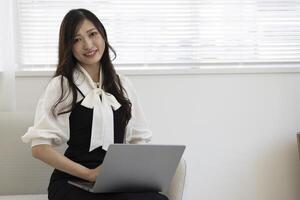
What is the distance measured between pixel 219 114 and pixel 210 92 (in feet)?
0.40

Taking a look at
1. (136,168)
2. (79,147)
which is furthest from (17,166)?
(136,168)

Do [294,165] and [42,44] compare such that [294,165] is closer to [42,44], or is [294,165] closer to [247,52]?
[247,52]

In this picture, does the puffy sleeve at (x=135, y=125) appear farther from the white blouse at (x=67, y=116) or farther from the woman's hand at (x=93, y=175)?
the woman's hand at (x=93, y=175)

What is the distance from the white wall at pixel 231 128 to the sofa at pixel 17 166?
61 centimetres

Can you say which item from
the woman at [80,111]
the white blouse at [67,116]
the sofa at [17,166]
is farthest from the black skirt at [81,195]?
the sofa at [17,166]

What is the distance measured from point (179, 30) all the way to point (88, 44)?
0.69 metres

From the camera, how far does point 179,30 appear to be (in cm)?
236

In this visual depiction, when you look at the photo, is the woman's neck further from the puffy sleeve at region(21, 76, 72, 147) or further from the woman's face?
the puffy sleeve at region(21, 76, 72, 147)

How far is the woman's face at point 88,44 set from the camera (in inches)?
71.4

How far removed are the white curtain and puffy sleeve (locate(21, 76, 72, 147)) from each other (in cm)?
55

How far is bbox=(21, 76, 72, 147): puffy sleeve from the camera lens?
1.68 meters

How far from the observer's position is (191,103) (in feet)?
7.80

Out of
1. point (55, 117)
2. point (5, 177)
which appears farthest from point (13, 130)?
point (55, 117)

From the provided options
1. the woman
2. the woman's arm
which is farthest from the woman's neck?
the woman's arm
